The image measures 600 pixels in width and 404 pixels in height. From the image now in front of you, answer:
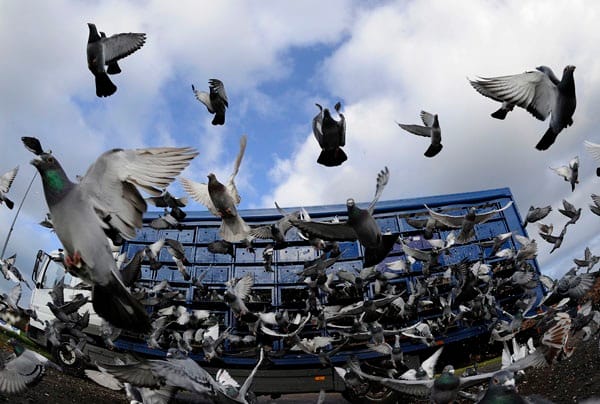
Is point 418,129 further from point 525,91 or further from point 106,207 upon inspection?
point 106,207

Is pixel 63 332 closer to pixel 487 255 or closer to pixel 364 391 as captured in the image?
pixel 364 391

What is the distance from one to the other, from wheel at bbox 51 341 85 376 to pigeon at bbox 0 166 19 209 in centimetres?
408

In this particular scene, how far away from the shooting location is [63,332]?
12008mm

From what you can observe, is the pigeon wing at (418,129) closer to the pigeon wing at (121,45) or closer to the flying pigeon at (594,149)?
the flying pigeon at (594,149)

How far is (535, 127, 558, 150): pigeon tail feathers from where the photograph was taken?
20.1ft

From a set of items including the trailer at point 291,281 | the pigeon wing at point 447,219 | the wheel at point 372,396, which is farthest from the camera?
the trailer at point 291,281

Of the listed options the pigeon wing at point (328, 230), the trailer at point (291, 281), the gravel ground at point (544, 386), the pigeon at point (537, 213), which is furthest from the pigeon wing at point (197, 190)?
the pigeon at point (537, 213)

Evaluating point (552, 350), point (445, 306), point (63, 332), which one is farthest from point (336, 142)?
point (63, 332)

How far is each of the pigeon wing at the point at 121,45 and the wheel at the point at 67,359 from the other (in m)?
8.36

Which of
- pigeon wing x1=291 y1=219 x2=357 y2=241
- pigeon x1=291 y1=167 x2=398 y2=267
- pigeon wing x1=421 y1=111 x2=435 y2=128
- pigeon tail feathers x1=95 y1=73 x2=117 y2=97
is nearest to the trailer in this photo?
pigeon wing x1=421 y1=111 x2=435 y2=128

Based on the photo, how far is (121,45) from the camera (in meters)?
7.35

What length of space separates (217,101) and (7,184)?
20.0ft

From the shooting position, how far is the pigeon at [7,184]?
10.3 meters

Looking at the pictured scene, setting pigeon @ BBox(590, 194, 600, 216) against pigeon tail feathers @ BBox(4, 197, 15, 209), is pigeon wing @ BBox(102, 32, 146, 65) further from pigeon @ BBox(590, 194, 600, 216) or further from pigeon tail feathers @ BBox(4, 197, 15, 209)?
pigeon @ BBox(590, 194, 600, 216)
